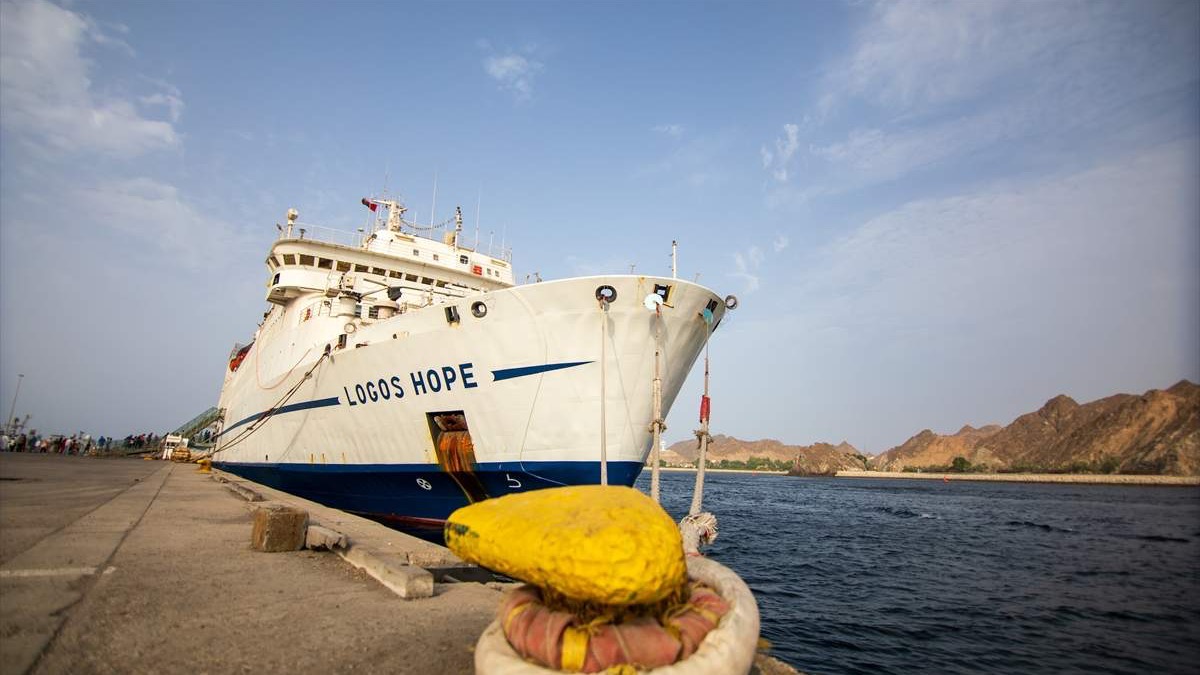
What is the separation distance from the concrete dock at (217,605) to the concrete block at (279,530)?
0.43 ft

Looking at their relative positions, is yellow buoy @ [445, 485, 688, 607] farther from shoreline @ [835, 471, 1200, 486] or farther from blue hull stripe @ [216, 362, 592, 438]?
shoreline @ [835, 471, 1200, 486]

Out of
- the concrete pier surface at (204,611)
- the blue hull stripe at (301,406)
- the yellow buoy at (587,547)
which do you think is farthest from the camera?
the blue hull stripe at (301,406)

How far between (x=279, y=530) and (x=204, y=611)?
2.37 meters

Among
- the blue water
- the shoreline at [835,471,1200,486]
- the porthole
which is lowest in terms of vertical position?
the shoreline at [835,471,1200,486]

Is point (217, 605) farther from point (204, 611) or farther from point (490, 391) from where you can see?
point (490, 391)

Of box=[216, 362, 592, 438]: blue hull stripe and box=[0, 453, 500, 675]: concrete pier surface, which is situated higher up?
box=[216, 362, 592, 438]: blue hull stripe

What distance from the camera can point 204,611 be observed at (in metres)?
3.78

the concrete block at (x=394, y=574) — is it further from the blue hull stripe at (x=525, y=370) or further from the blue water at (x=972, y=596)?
the blue water at (x=972, y=596)

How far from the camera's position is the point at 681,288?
887 cm

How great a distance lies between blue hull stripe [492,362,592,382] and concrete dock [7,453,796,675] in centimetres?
311

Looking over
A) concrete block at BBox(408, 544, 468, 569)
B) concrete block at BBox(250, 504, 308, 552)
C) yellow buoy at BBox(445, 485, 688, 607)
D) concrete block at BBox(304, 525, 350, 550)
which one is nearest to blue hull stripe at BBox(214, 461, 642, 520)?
concrete block at BBox(408, 544, 468, 569)

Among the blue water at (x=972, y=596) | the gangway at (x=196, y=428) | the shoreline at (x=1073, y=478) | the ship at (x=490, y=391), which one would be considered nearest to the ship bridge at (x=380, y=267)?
the ship at (x=490, y=391)

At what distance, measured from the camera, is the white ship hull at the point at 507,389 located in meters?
8.73

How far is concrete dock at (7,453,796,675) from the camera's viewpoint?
2.95 metres
